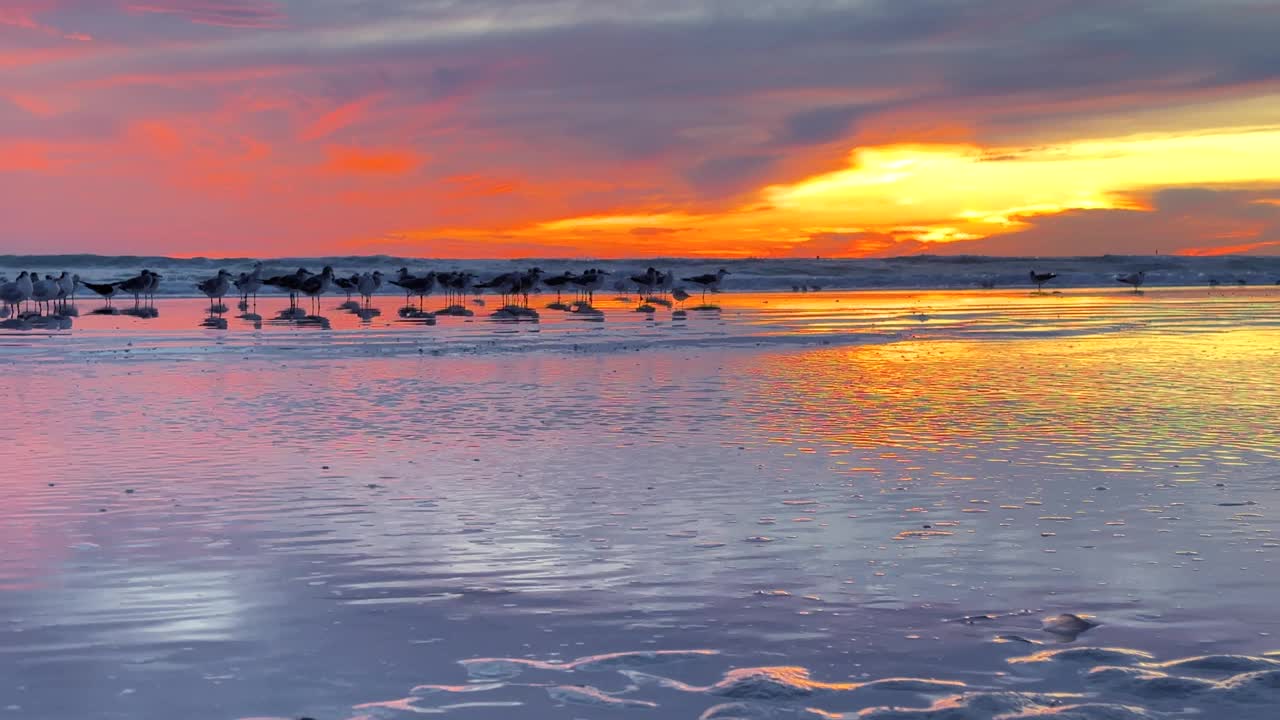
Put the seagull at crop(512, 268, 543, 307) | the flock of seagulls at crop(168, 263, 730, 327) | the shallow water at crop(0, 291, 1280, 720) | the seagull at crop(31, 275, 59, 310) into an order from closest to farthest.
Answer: the shallow water at crop(0, 291, 1280, 720), the seagull at crop(31, 275, 59, 310), the flock of seagulls at crop(168, 263, 730, 327), the seagull at crop(512, 268, 543, 307)

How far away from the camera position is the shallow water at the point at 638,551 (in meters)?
5.56

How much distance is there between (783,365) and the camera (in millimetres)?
23688

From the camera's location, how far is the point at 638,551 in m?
8.11

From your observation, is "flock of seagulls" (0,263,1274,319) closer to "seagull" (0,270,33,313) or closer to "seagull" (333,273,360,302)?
"seagull" (0,270,33,313)

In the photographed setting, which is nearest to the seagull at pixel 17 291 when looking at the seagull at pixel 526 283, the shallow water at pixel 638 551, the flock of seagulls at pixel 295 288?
the flock of seagulls at pixel 295 288

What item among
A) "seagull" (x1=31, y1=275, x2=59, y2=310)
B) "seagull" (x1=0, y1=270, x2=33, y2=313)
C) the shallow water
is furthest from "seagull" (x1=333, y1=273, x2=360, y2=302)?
the shallow water

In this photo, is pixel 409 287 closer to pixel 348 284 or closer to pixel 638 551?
pixel 348 284

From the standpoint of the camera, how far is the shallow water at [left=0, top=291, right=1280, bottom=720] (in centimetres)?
556

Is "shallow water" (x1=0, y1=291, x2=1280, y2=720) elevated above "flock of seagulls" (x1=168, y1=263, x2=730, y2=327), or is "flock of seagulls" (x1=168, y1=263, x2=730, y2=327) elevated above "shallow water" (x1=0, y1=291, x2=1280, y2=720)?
"flock of seagulls" (x1=168, y1=263, x2=730, y2=327)

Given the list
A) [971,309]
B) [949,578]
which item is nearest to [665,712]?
[949,578]

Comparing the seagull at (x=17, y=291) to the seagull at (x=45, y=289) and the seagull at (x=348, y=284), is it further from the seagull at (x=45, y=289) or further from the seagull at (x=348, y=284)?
the seagull at (x=348, y=284)

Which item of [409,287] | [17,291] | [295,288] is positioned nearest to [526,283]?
[409,287]

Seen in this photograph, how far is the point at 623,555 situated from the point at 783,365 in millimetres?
15955

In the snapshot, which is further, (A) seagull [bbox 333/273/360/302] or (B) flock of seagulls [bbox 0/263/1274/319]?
(A) seagull [bbox 333/273/360/302]
